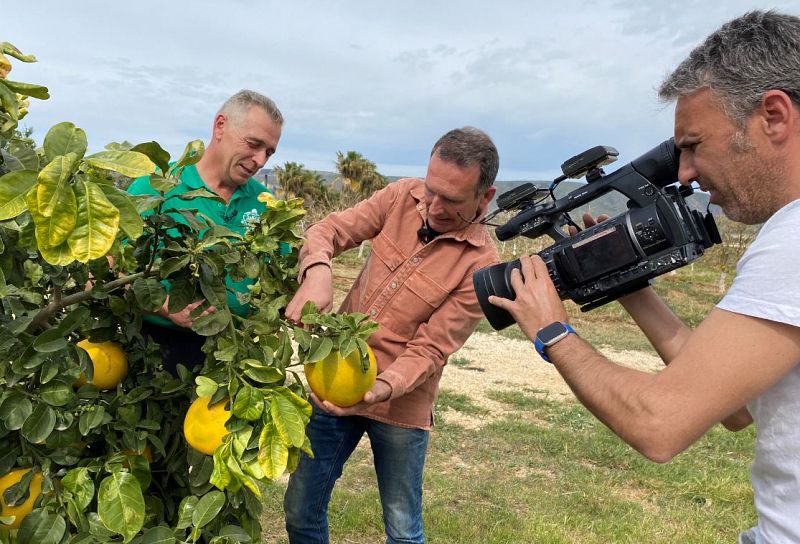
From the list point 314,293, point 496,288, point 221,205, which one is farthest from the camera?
point 221,205

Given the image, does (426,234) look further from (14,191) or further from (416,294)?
(14,191)

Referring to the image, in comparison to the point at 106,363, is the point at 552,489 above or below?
below

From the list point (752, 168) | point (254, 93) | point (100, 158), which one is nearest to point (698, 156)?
point (752, 168)

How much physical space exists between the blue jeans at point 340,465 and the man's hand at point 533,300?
3.62ft

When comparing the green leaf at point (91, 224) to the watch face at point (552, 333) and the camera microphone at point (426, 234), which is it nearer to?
the watch face at point (552, 333)

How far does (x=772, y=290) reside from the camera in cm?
116

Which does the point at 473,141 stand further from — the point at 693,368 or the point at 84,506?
the point at 84,506

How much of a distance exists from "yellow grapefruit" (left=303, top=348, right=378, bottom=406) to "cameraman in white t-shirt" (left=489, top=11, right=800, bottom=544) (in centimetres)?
59

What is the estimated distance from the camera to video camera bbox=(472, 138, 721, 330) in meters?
1.56

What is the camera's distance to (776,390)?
1.27 m

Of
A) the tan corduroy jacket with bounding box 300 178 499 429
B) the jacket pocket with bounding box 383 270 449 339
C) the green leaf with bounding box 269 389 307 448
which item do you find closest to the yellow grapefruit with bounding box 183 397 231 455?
the green leaf with bounding box 269 389 307 448

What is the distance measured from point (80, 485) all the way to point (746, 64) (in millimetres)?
1482

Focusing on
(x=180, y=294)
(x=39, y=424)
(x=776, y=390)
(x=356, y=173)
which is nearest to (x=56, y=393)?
(x=39, y=424)

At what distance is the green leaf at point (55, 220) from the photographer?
0.82 metres
